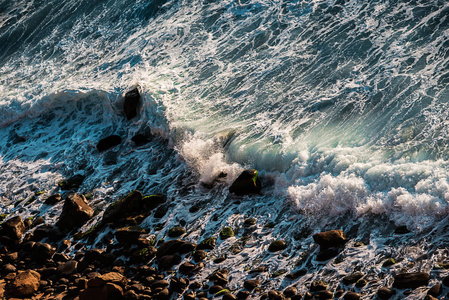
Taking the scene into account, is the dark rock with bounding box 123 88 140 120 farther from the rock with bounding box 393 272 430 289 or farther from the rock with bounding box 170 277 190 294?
the rock with bounding box 393 272 430 289

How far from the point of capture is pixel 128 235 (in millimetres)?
8398

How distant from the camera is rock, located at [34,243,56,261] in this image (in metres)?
8.61

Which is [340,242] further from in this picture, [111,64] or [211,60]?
[111,64]

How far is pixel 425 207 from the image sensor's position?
707 cm

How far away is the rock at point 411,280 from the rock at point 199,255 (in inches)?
116

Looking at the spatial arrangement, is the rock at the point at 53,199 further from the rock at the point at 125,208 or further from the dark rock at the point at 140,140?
the dark rock at the point at 140,140

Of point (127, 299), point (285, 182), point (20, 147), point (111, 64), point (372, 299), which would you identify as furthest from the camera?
point (111, 64)

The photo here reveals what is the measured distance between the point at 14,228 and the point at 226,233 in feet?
14.5

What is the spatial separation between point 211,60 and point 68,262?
7.56 meters

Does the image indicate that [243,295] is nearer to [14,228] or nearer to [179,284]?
[179,284]

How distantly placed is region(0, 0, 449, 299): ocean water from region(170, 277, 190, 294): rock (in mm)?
737

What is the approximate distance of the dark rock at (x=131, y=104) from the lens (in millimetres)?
12648

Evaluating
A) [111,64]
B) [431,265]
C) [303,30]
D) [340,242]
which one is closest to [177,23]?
[111,64]

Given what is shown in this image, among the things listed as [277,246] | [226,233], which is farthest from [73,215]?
[277,246]
